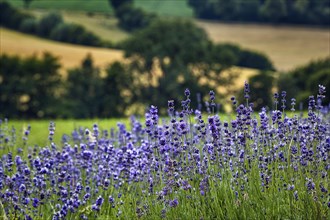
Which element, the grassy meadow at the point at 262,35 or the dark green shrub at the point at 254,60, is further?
the dark green shrub at the point at 254,60

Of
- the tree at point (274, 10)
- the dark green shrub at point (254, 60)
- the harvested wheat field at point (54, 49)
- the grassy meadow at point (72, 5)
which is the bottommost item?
the dark green shrub at point (254, 60)

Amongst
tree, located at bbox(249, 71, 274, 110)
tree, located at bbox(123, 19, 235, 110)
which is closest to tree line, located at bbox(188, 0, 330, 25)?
tree, located at bbox(123, 19, 235, 110)

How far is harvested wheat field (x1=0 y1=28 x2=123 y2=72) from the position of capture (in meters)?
35.7

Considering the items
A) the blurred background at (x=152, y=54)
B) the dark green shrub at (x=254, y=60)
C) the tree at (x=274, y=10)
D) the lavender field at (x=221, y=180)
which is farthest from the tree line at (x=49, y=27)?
the lavender field at (x=221, y=180)

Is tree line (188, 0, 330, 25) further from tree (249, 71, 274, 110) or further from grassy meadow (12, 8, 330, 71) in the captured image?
tree (249, 71, 274, 110)

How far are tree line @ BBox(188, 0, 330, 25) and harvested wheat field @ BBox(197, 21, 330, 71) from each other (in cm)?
54

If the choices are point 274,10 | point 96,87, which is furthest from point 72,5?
point 96,87

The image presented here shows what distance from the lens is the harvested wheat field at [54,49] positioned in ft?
117

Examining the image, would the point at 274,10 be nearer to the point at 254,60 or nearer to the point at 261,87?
the point at 254,60

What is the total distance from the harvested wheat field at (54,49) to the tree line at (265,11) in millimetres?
7587

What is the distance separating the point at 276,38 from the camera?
136ft

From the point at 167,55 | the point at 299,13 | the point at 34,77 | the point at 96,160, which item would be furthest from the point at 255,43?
the point at 96,160

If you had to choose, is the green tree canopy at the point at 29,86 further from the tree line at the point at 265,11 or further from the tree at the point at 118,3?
the tree line at the point at 265,11

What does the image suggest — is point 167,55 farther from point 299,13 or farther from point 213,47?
point 299,13
